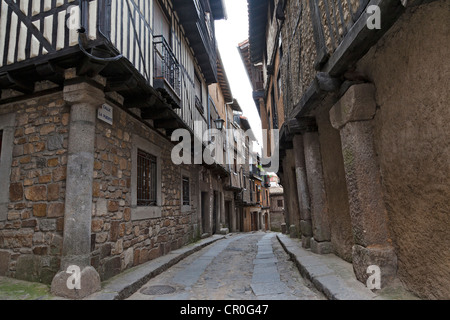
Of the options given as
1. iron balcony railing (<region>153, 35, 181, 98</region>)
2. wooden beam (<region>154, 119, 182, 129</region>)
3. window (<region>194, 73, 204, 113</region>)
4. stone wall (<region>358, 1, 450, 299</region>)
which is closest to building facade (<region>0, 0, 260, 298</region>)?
iron balcony railing (<region>153, 35, 181, 98</region>)

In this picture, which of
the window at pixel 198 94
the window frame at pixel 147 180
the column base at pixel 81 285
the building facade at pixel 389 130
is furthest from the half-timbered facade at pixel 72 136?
the window at pixel 198 94

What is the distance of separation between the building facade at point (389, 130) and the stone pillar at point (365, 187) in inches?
0.4

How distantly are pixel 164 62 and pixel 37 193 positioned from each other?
3.37 meters

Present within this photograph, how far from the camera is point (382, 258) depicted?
2.91 meters

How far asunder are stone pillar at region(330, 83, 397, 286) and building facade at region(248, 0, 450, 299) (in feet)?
0.04

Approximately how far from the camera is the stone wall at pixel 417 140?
2244mm

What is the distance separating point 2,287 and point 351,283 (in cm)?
420

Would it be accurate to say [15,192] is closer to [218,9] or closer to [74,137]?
[74,137]

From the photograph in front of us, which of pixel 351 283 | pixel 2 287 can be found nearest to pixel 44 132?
pixel 2 287

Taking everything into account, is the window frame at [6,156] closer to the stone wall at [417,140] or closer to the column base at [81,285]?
the column base at [81,285]

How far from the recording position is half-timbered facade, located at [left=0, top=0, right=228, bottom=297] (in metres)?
3.56

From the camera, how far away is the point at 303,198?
6.19 meters

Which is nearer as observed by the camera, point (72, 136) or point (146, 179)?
point (72, 136)

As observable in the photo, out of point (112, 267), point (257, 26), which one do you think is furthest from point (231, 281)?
point (257, 26)
